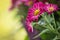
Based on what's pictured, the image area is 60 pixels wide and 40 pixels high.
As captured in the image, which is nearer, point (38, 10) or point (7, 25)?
point (38, 10)

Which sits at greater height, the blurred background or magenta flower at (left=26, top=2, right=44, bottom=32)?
magenta flower at (left=26, top=2, right=44, bottom=32)

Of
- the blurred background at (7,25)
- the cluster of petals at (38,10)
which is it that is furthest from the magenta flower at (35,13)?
the blurred background at (7,25)

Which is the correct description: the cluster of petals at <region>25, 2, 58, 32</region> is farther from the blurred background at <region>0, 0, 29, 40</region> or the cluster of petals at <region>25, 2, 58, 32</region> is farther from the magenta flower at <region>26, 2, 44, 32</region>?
the blurred background at <region>0, 0, 29, 40</region>

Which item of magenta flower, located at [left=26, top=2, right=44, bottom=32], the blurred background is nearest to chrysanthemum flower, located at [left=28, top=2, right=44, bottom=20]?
magenta flower, located at [left=26, top=2, right=44, bottom=32]

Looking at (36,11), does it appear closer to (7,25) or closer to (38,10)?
(38,10)

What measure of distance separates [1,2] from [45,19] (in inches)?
28.0

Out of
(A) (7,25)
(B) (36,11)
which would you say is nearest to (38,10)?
(B) (36,11)

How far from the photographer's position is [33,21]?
0.60 metres

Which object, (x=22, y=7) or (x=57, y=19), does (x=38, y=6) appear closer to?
(x=57, y=19)

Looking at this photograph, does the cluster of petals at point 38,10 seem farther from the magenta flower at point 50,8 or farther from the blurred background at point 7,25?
the blurred background at point 7,25

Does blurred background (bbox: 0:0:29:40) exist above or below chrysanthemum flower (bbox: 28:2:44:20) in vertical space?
below

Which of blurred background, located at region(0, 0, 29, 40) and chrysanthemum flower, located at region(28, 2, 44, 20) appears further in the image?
blurred background, located at region(0, 0, 29, 40)

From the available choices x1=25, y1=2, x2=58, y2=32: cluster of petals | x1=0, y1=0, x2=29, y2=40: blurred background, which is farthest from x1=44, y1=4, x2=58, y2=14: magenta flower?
x1=0, y1=0, x2=29, y2=40: blurred background

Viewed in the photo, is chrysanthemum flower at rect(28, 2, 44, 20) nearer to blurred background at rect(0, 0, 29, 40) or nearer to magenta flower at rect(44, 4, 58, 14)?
magenta flower at rect(44, 4, 58, 14)
